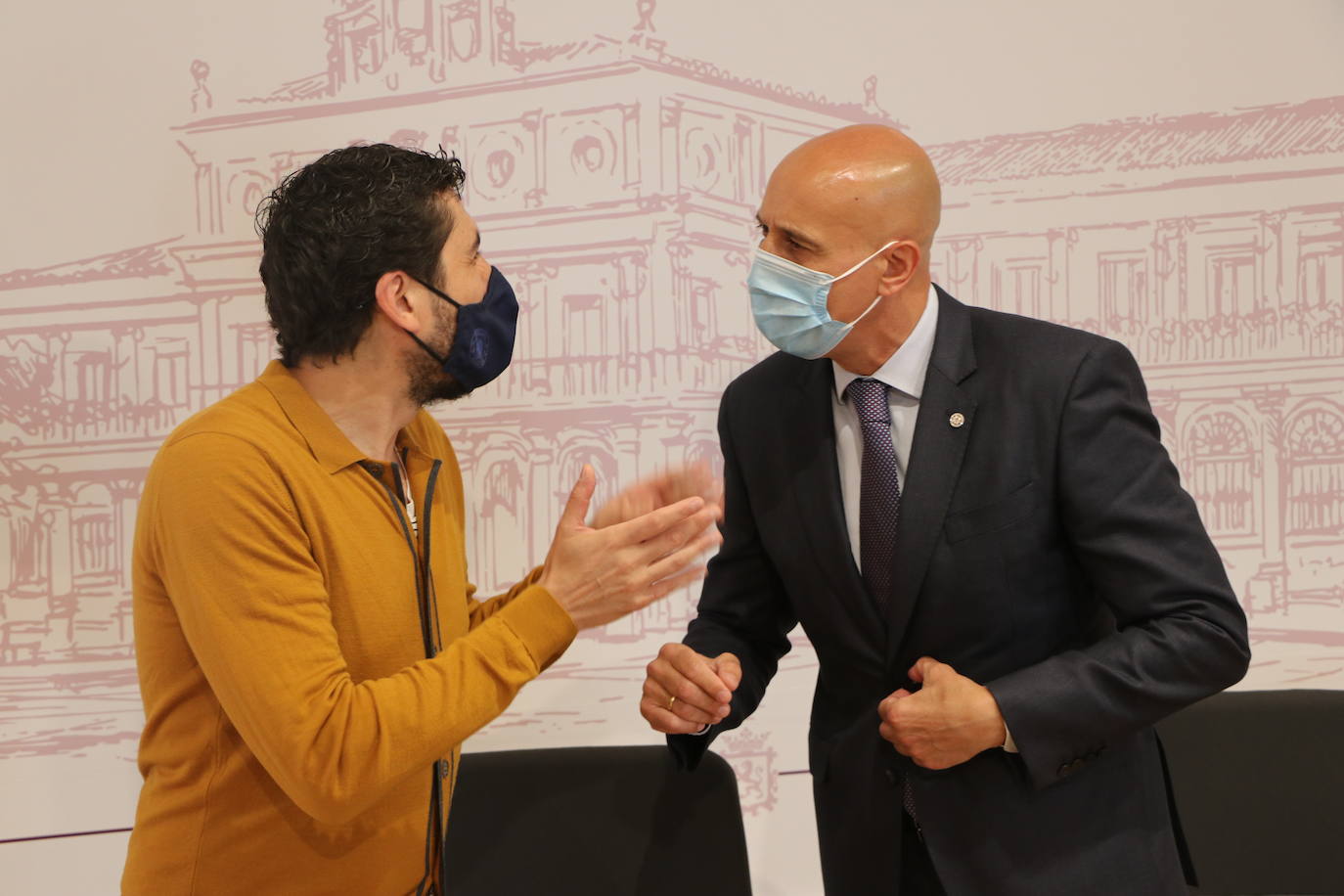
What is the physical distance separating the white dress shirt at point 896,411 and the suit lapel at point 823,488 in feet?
0.08

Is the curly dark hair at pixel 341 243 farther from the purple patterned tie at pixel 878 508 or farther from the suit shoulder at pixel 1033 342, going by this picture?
the suit shoulder at pixel 1033 342

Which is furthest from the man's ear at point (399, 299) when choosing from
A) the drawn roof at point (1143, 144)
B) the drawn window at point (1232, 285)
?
the drawn window at point (1232, 285)

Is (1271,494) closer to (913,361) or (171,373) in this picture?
(913,361)

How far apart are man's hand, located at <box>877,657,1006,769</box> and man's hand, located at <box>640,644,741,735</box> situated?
295 millimetres

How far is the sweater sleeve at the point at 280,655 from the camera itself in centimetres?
149

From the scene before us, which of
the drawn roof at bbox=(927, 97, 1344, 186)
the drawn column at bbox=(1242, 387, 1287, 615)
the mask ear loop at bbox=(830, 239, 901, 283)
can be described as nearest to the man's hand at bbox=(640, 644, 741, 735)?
the mask ear loop at bbox=(830, 239, 901, 283)

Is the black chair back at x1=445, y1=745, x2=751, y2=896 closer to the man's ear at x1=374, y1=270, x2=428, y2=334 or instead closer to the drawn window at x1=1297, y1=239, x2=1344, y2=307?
the man's ear at x1=374, y1=270, x2=428, y2=334

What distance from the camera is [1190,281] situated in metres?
2.74

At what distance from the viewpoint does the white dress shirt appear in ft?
6.07

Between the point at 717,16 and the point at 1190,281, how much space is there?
1.37m

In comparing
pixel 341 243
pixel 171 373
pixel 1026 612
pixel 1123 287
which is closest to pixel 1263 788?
pixel 1026 612

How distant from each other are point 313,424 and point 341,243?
11.9 inches

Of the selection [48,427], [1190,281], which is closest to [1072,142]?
[1190,281]

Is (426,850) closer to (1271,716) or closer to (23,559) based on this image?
(23,559)
